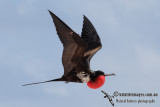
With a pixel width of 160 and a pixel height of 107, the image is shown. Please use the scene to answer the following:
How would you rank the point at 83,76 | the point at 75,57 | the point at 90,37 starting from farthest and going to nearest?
the point at 90,37 → the point at 83,76 → the point at 75,57

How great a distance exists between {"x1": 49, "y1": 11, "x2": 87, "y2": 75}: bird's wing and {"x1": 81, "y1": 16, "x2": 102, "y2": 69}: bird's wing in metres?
1.23

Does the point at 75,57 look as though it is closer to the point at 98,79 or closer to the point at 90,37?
the point at 98,79

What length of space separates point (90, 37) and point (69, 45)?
2.91 m

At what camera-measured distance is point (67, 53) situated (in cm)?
1275

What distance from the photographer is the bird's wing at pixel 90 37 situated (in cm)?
1455

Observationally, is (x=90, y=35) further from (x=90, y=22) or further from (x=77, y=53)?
(x=77, y=53)

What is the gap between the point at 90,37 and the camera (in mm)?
15242

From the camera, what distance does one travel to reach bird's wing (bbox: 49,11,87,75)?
38.7 feet

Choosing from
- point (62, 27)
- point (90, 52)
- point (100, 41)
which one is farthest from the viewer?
point (100, 41)

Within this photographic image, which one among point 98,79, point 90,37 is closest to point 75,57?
point 98,79

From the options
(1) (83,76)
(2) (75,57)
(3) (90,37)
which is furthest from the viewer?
(3) (90,37)

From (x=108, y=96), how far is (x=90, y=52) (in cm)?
183

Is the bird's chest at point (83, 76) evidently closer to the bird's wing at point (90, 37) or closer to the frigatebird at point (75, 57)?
the frigatebird at point (75, 57)

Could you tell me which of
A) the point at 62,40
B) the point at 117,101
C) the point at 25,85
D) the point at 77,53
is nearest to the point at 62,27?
the point at 62,40
